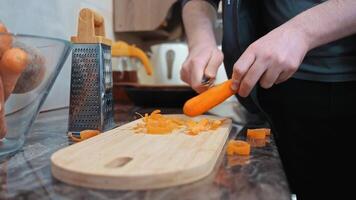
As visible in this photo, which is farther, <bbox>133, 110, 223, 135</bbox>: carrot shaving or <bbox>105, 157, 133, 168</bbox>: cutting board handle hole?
<bbox>133, 110, 223, 135</bbox>: carrot shaving

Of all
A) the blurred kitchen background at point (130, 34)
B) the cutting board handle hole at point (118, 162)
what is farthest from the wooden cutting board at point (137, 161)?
the blurred kitchen background at point (130, 34)

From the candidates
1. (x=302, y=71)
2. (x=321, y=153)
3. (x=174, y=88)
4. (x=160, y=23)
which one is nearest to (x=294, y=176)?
(x=321, y=153)

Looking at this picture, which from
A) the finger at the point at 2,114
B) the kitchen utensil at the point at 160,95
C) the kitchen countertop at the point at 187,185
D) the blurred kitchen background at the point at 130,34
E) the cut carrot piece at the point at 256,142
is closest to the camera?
the kitchen countertop at the point at 187,185

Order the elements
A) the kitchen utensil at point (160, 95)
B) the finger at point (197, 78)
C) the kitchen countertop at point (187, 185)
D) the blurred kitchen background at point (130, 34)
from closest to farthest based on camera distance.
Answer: the kitchen countertop at point (187, 185)
the finger at point (197, 78)
the blurred kitchen background at point (130, 34)
the kitchen utensil at point (160, 95)

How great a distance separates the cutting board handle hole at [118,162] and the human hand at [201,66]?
0.29 meters

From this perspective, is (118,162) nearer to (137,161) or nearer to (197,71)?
(137,161)

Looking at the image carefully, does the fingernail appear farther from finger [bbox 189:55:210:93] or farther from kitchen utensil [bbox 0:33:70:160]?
→ kitchen utensil [bbox 0:33:70:160]

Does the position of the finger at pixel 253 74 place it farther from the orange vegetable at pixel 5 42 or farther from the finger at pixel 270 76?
the orange vegetable at pixel 5 42

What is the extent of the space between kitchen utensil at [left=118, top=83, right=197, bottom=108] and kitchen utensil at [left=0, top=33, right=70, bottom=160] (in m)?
0.48

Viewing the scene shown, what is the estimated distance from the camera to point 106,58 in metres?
0.63

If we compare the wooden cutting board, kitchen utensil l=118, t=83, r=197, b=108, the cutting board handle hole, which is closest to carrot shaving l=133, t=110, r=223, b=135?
the wooden cutting board

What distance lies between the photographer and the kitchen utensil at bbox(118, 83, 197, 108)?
3.27ft

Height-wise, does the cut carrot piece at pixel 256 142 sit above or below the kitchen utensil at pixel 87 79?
below

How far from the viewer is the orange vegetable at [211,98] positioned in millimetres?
618
